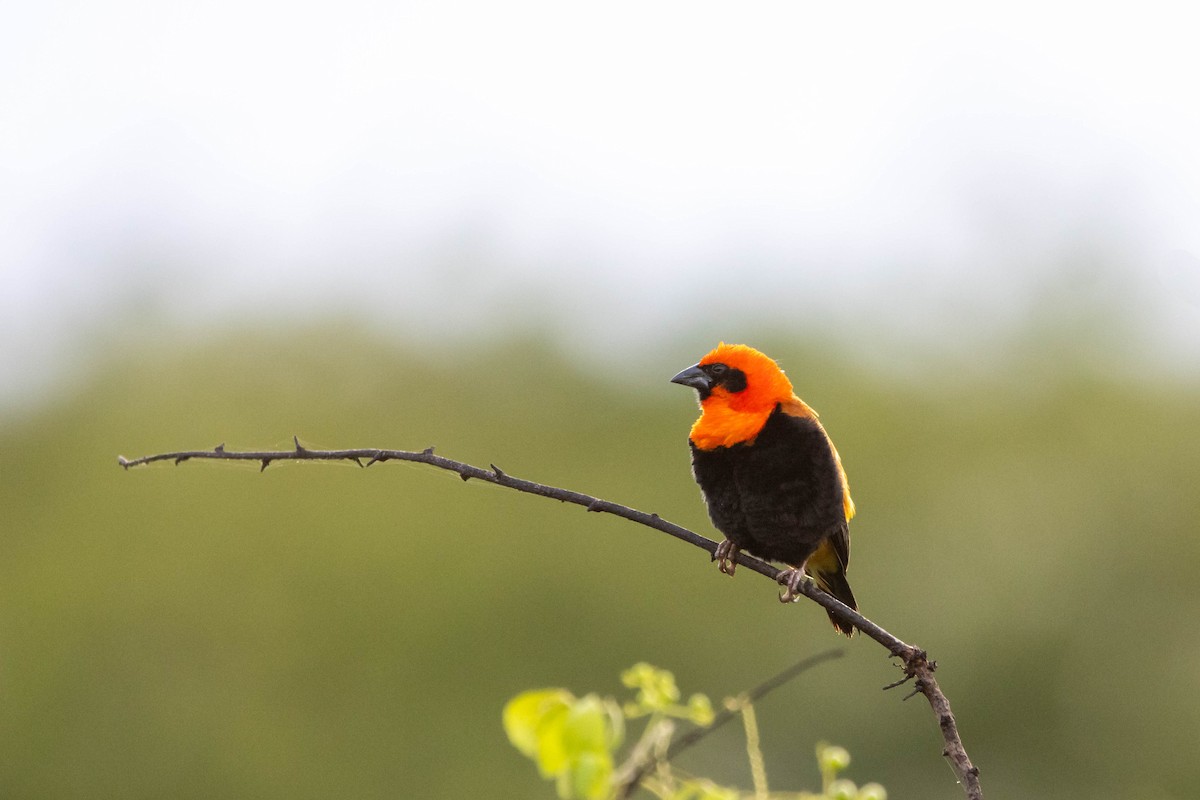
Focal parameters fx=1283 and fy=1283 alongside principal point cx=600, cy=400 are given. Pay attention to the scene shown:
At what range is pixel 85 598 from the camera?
79.9ft

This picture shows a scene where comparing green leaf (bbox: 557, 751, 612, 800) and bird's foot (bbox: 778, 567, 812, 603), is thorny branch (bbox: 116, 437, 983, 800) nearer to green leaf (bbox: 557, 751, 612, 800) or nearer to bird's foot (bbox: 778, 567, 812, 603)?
green leaf (bbox: 557, 751, 612, 800)

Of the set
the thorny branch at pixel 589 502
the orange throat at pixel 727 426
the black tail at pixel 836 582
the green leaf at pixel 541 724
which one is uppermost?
the green leaf at pixel 541 724

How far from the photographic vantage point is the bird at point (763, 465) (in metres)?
4.82

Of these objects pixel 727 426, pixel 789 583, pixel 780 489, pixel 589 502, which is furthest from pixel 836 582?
pixel 589 502

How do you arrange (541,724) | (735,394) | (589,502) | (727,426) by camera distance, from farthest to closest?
(735,394) < (727,426) < (589,502) < (541,724)

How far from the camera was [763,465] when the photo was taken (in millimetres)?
4836

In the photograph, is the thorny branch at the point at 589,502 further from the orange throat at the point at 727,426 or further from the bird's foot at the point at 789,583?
the orange throat at the point at 727,426

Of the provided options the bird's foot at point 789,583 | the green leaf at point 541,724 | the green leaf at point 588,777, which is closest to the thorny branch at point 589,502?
the green leaf at point 541,724

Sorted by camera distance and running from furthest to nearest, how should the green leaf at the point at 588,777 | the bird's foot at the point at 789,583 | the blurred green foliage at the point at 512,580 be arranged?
the blurred green foliage at the point at 512,580 → the bird's foot at the point at 789,583 → the green leaf at the point at 588,777

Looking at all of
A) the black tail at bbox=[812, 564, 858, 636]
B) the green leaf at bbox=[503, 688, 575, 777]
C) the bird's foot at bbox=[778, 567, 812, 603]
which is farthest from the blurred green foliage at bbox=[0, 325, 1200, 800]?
the green leaf at bbox=[503, 688, 575, 777]

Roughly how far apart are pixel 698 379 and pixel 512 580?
68.2 feet

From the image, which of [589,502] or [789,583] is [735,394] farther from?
[589,502]

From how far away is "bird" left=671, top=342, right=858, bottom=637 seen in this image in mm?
4820

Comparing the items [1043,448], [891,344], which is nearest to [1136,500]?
[1043,448]
